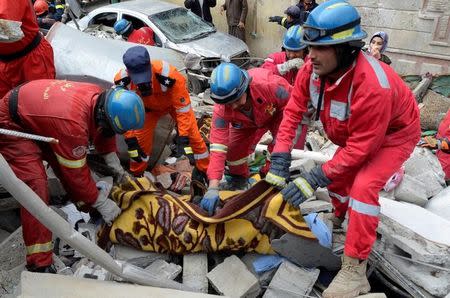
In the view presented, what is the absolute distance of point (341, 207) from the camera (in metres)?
3.37

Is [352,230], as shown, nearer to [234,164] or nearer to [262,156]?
[234,164]

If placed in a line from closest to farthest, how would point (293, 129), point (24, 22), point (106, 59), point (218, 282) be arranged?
point (218, 282), point (293, 129), point (24, 22), point (106, 59)

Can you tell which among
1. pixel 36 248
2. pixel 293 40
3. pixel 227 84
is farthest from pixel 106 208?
pixel 293 40

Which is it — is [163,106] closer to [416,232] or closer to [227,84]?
[227,84]

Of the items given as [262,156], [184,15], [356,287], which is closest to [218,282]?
[356,287]

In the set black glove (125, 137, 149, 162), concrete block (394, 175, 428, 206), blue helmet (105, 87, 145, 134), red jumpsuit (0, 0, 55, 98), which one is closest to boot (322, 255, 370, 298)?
concrete block (394, 175, 428, 206)

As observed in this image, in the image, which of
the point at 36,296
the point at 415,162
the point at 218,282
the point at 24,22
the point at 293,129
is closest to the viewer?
the point at 36,296

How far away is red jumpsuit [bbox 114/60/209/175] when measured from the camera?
4227mm

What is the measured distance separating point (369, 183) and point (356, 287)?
653 millimetres

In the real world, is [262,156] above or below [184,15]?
below

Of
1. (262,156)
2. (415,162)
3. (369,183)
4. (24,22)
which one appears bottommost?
(262,156)

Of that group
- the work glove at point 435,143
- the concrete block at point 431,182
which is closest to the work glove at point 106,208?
the concrete block at point 431,182

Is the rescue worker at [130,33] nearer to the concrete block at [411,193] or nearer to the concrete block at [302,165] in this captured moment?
the concrete block at [302,165]

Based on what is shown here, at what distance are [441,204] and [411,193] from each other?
27cm
